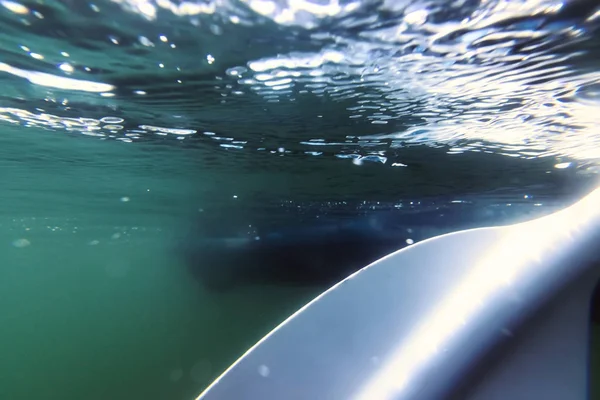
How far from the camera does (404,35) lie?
4.29m

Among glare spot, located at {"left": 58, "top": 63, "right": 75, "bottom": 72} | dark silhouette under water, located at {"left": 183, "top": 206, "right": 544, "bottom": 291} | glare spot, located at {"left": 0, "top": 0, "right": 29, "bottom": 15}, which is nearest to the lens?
glare spot, located at {"left": 0, "top": 0, "right": 29, "bottom": 15}

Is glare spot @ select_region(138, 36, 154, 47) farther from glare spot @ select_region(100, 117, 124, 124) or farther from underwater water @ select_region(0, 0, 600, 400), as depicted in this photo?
glare spot @ select_region(100, 117, 124, 124)

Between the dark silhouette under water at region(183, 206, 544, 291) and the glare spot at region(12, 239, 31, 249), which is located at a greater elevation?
the dark silhouette under water at region(183, 206, 544, 291)

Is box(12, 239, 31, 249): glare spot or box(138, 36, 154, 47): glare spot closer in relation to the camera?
box(138, 36, 154, 47): glare spot

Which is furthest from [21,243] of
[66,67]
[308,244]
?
[66,67]

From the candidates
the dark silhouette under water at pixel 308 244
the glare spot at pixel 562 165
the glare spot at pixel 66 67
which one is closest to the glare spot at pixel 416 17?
the glare spot at pixel 66 67

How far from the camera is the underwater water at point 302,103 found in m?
4.05

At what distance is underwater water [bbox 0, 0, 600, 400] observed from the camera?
13.3 ft

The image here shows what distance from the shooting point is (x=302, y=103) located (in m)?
6.32

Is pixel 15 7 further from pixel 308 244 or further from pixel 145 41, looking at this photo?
pixel 308 244

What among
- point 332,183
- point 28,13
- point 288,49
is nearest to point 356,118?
point 288,49

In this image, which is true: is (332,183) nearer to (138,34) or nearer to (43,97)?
(43,97)

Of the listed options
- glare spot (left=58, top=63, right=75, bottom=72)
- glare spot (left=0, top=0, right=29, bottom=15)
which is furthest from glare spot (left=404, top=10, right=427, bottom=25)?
glare spot (left=58, top=63, right=75, bottom=72)

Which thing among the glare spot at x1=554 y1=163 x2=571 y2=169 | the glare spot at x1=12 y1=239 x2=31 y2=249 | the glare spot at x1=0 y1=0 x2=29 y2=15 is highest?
the glare spot at x1=0 y1=0 x2=29 y2=15
